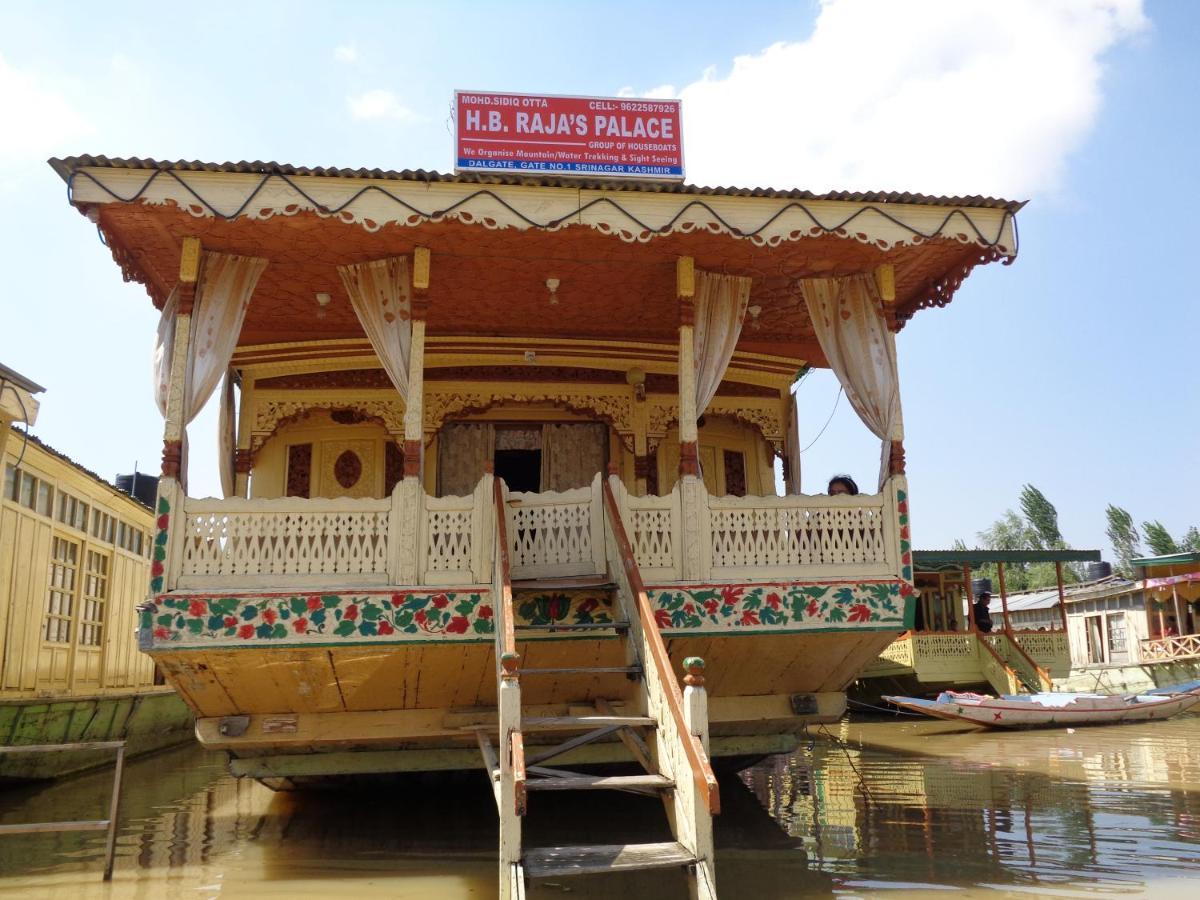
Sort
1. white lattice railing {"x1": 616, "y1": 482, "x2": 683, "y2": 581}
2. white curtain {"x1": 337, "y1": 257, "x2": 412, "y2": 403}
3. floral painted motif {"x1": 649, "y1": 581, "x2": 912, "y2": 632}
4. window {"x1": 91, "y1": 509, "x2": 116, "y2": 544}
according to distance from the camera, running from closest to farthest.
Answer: floral painted motif {"x1": 649, "y1": 581, "x2": 912, "y2": 632} < white lattice railing {"x1": 616, "y1": 482, "x2": 683, "y2": 581} < white curtain {"x1": 337, "y1": 257, "x2": 412, "y2": 403} < window {"x1": 91, "y1": 509, "x2": 116, "y2": 544}

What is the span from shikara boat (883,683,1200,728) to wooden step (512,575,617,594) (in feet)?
34.6

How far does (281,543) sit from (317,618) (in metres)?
0.64

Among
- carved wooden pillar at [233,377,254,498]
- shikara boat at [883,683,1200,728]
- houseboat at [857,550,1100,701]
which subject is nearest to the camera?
carved wooden pillar at [233,377,254,498]

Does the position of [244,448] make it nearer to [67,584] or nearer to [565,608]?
[67,584]

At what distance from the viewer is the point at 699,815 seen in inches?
183

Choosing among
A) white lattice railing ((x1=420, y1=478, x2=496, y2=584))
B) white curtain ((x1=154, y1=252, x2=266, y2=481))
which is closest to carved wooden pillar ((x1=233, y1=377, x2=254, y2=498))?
white curtain ((x1=154, y1=252, x2=266, y2=481))

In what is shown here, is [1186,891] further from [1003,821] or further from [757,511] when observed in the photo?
[757,511]

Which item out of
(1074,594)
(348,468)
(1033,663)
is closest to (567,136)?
(348,468)

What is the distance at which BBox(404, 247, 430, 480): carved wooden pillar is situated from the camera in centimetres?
712

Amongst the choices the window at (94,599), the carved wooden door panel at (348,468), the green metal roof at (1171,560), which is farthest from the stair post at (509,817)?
the green metal roof at (1171,560)

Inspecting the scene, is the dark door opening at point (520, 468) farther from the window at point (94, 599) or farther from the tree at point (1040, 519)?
the tree at point (1040, 519)

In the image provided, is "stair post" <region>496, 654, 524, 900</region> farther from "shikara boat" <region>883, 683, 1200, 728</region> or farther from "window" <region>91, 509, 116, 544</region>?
"shikara boat" <region>883, 683, 1200, 728</region>

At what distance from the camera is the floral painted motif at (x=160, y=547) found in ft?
21.6

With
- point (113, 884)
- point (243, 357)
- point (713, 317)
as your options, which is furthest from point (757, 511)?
point (243, 357)
